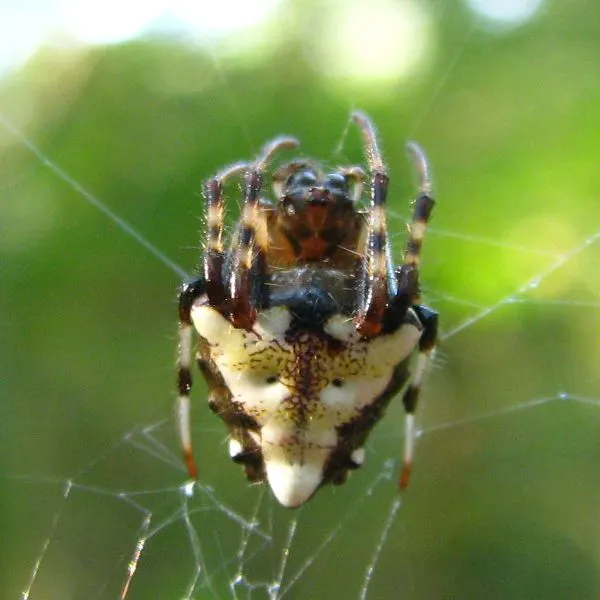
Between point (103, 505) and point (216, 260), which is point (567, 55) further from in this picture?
point (216, 260)

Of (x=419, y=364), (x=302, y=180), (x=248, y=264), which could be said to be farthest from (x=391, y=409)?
(x=248, y=264)

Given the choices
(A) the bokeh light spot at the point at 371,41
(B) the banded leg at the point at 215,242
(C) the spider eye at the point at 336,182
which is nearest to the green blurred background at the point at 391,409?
(A) the bokeh light spot at the point at 371,41

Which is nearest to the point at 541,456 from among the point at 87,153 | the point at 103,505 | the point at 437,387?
the point at 437,387

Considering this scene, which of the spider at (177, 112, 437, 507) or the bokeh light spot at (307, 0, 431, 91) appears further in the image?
the bokeh light spot at (307, 0, 431, 91)

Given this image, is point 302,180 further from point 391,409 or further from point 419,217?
point 391,409

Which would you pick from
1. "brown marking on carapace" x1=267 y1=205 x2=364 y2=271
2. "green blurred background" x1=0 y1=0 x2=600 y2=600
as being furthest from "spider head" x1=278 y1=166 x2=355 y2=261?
"green blurred background" x1=0 y1=0 x2=600 y2=600

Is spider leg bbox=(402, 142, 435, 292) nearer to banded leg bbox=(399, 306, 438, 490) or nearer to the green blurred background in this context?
banded leg bbox=(399, 306, 438, 490)

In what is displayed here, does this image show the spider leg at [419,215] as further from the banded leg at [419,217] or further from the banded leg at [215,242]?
the banded leg at [215,242]
